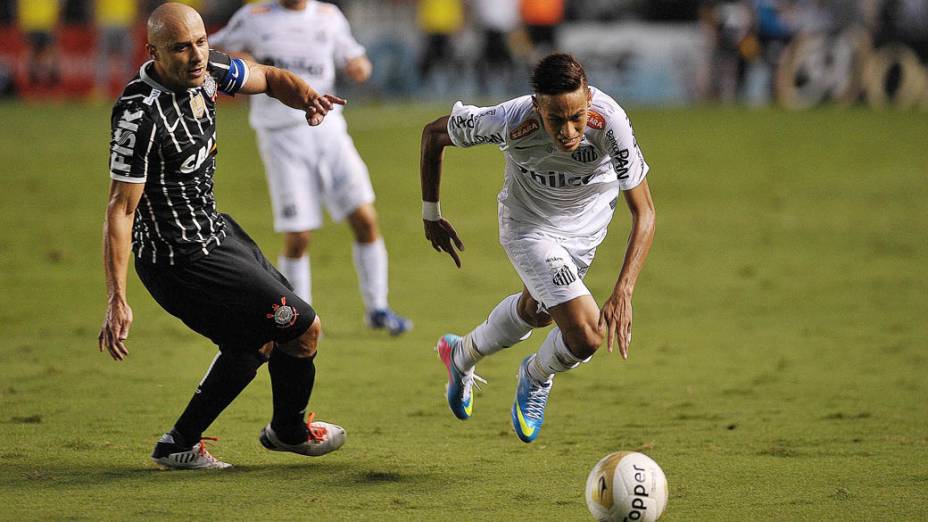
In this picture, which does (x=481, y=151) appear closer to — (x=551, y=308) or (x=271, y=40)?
(x=271, y=40)

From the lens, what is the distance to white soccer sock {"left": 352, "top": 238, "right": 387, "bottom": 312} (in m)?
9.53

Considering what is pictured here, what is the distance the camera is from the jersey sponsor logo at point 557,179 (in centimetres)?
635

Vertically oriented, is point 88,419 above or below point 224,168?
above

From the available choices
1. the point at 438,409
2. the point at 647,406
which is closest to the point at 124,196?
the point at 438,409

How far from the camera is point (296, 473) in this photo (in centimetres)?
595

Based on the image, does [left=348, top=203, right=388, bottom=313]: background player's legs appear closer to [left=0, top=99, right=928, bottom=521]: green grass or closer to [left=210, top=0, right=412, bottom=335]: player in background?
[left=210, top=0, right=412, bottom=335]: player in background

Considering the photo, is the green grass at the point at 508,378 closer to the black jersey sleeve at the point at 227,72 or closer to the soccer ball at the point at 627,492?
the soccer ball at the point at 627,492

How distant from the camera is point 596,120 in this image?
586 centimetres

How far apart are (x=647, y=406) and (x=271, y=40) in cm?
379

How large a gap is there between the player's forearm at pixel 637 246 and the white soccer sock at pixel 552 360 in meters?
0.63

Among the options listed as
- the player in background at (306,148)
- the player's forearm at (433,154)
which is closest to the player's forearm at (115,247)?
the player's forearm at (433,154)

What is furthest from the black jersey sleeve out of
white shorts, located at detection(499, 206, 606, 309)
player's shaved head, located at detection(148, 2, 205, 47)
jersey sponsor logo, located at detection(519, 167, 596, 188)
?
white shorts, located at detection(499, 206, 606, 309)

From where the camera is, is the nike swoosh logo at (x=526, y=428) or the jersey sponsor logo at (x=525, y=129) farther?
the nike swoosh logo at (x=526, y=428)

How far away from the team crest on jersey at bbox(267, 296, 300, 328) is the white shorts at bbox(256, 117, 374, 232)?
361 cm
